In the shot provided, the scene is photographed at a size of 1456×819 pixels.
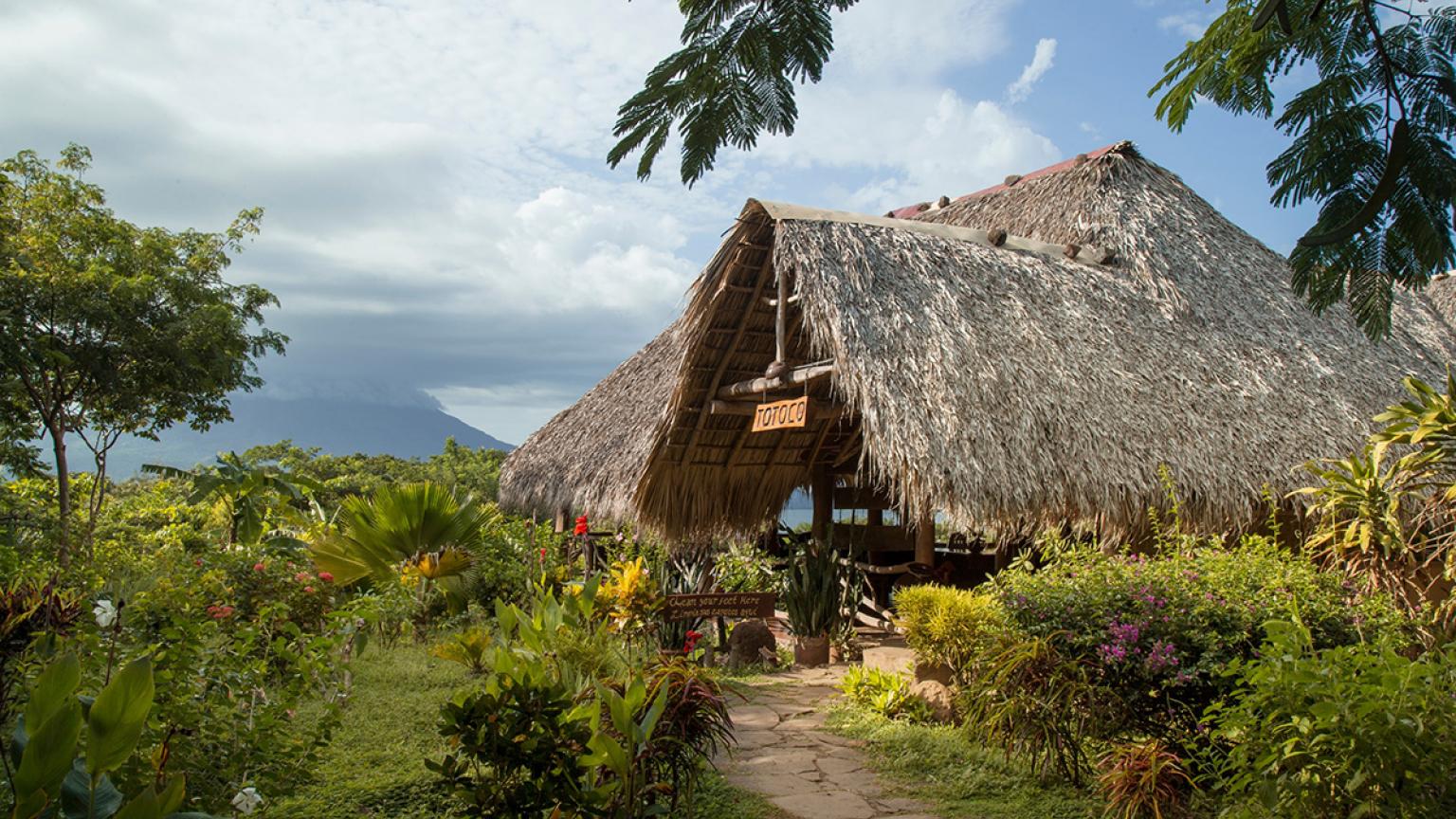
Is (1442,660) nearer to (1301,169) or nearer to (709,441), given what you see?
(1301,169)

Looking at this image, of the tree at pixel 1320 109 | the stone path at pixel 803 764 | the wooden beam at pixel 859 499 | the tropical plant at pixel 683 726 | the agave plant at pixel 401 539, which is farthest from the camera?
the wooden beam at pixel 859 499

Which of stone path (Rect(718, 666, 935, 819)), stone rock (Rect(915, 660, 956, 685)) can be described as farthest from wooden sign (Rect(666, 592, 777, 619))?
stone rock (Rect(915, 660, 956, 685))

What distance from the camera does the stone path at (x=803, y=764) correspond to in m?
4.12

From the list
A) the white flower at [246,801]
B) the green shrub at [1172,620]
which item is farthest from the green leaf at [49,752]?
the green shrub at [1172,620]

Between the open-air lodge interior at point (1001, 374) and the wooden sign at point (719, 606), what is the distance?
1.23m

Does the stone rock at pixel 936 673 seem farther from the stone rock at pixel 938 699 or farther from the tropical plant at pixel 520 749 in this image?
the tropical plant at pixel 520 749

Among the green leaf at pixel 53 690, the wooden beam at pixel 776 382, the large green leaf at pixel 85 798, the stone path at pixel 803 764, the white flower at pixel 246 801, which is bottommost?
the stone path at pixel 803 764

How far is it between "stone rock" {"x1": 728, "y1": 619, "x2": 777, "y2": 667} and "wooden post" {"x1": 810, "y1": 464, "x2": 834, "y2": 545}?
1811mm

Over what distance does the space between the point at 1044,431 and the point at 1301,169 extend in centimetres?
432

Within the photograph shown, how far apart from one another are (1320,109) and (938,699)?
12.8 feet

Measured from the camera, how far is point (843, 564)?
8.63 meters

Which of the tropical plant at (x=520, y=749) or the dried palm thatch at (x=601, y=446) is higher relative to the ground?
the dried palm thatch at (x=601, y=446)

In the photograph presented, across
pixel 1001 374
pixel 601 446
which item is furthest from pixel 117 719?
pixel 601 446

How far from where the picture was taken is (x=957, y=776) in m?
4.48
